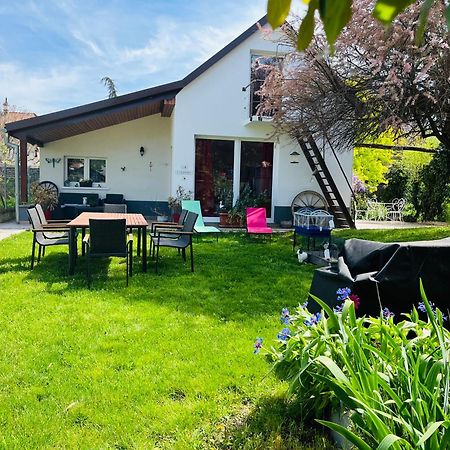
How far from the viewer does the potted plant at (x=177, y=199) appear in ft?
38.2

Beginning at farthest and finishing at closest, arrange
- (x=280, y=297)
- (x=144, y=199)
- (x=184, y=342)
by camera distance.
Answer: (x=144, y=199), (x=280, y=297), (x=184, y=342)

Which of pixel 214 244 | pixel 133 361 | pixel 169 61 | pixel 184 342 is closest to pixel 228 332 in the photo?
pixel 184 342

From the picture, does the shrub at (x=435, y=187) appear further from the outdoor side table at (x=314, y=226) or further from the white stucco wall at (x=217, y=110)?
the outdoor side table at (x=314, y=226)

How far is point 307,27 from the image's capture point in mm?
757

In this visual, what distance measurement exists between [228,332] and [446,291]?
1903 millimetres

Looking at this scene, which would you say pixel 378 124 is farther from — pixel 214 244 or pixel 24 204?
pixel 24 204

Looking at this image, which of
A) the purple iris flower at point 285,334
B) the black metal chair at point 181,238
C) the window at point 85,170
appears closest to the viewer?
the purple iris flower at point 285,334

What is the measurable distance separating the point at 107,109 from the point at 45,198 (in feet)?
10.3

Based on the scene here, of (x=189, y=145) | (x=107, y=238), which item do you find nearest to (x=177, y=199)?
Answer: (x=189, y=145)

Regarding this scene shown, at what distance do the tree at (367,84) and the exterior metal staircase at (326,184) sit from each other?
7.44 ft

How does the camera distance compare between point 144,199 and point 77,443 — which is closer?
point 77,443

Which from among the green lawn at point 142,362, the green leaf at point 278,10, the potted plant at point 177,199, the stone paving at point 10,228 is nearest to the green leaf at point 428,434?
the green lawn at point 142,362

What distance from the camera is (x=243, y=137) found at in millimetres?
12023

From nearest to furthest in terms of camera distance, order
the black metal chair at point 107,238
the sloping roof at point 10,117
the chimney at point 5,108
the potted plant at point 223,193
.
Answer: the black metal chair at point 107,238
the potted plant at point 223,193
the sloping roof at point 10,117
the chimney at point 5,108
